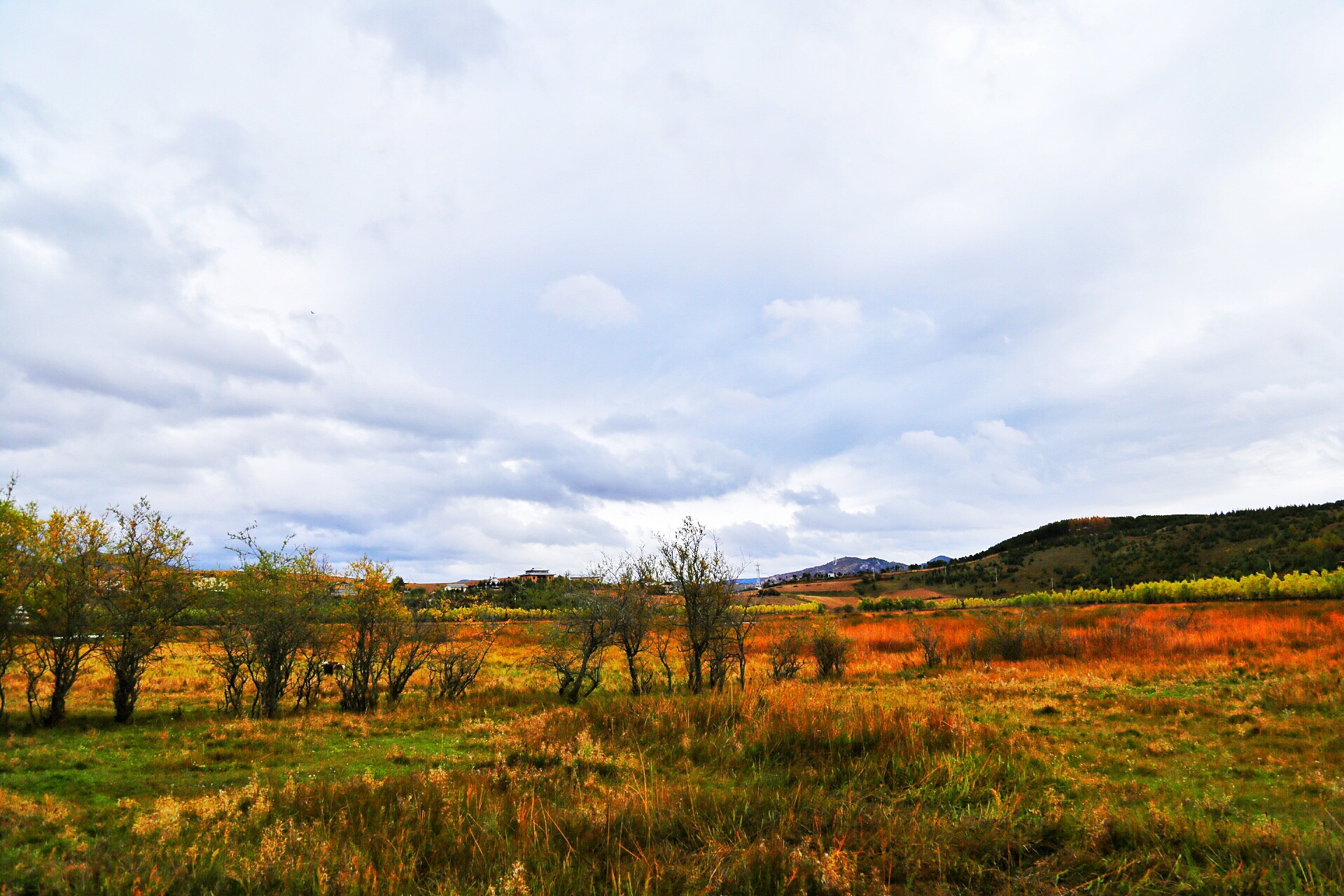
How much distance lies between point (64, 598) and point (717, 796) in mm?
16458

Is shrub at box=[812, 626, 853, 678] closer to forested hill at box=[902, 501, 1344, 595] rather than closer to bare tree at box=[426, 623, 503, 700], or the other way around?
bare tree at box=[426, 623, 503, 700]

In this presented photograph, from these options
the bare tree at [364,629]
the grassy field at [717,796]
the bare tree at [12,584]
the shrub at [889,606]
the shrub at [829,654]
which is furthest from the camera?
the shrub at [889,606]

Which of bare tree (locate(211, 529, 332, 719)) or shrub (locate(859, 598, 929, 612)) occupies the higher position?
bare tree (locate(211, 529, 332, 719))

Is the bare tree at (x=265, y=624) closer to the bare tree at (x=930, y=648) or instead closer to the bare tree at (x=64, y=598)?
the bare tree at (x=64, y=598)

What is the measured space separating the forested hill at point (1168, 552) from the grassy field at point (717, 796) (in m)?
47.7

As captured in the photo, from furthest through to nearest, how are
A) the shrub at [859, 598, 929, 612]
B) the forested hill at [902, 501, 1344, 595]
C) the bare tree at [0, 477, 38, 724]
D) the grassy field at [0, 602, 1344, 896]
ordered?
the shrub at [859, 598, 929, 612]
the forested hill at [902, 501, 1344, 595]
the bare tree at [0, 477, 38, 724]
the grassy field at [0, 602, 1344, 896]

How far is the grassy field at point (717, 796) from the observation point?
17.8 ft

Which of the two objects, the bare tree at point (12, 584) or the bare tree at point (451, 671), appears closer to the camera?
the bare tree at point (12, 584)

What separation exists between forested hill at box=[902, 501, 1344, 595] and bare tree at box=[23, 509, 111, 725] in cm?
6438

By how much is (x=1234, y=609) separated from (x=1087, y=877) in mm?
34179

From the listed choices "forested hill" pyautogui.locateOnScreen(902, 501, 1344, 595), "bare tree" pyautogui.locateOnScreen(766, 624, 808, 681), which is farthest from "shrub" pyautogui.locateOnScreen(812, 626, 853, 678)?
"forested hill" pyautogui.locateOnScreen(902, 501, 1344, 595)

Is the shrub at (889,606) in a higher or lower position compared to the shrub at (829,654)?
lower

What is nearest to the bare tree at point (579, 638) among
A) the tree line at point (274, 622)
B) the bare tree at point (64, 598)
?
the tree line at point (274, 622)

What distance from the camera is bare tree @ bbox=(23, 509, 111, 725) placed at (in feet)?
47.2
